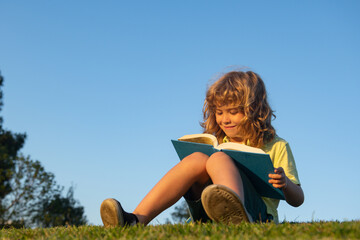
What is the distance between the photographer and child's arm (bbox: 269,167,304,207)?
3.23 meters

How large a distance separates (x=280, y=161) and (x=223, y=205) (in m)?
1.30

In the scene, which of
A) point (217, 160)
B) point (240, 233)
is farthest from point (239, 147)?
point (240, 233)

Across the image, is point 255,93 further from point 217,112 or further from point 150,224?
point 150,224

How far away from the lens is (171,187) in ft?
11.0

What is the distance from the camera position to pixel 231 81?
4395mm

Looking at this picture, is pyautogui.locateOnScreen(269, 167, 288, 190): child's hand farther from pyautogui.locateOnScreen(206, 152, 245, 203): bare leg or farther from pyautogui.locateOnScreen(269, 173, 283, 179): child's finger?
pyautogui.locateOnScreen(206, 152, 245, 203): bare leg

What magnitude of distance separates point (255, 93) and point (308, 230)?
6.51ft

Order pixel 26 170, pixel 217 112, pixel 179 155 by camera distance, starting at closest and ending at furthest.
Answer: pixel 179 155, pixel 217 112, pixel 26 170

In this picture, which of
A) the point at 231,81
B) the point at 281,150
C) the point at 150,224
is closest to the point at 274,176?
the point at 281,150

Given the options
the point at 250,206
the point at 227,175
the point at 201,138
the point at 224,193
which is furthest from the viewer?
the point at 201,138

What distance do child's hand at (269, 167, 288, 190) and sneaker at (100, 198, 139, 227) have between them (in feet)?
3.87

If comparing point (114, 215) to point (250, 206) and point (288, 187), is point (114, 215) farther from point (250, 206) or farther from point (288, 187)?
point (288, 187)

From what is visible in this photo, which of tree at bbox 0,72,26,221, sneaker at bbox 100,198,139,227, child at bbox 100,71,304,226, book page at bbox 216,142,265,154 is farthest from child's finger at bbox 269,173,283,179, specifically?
tree at bbox 0,72,26,221

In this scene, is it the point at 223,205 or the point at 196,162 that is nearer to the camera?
the point at 223,205
